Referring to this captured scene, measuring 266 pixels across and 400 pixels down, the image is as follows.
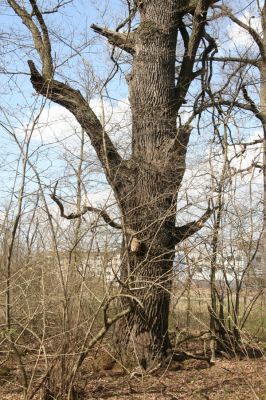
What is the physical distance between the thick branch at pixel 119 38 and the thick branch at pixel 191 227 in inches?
118

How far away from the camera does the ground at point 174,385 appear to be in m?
6.58

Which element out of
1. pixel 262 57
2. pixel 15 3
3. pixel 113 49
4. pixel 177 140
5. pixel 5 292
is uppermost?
pixel 262 57

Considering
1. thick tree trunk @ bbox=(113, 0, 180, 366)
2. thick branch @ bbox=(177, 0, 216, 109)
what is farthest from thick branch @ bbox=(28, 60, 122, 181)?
thick branch @ bbox=(177, 0, 216, 109)

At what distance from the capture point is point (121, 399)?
645 centimetres

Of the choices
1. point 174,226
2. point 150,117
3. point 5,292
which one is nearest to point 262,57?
point 150,117

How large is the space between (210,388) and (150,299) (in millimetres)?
1478

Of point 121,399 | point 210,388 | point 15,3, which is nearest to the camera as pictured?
point 121,399

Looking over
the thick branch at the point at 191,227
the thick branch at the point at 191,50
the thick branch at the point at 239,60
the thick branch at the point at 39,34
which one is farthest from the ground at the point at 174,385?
the thick branch at the point at 239,60

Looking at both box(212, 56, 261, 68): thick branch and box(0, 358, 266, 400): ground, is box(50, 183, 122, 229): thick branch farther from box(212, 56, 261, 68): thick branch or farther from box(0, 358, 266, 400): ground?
box(212, 56, 261, 68): thick branch

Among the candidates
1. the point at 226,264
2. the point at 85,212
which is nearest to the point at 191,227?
the point at 226,264

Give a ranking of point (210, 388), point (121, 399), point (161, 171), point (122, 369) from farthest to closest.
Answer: point (161, 171) < point (122, 369) < point (210, 388) < point (121, 399)

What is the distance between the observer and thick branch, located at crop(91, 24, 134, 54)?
8.81 meters

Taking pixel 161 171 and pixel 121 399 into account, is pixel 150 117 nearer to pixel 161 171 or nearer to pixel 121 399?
pixel 161 171

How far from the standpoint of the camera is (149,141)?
8.27 metres
